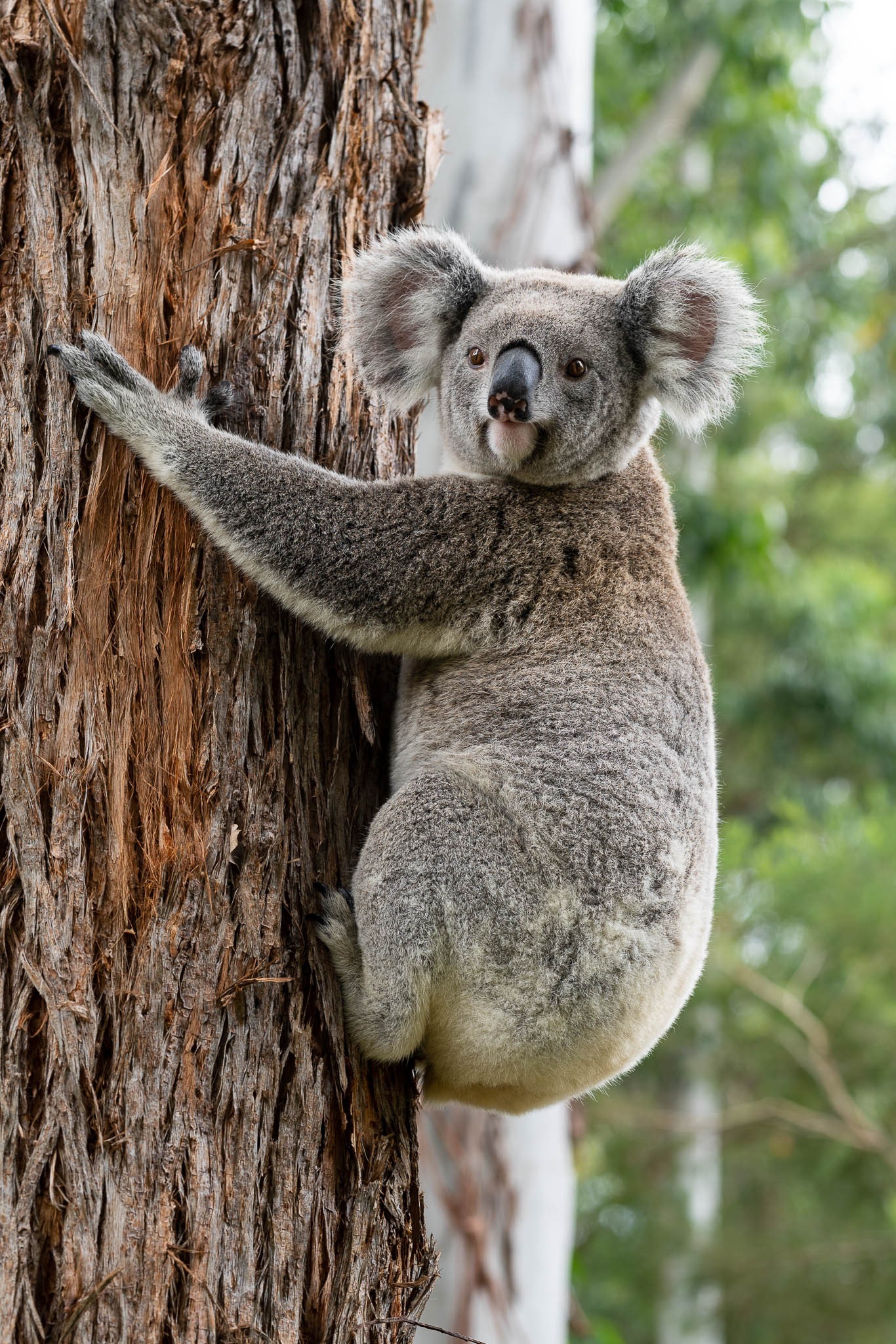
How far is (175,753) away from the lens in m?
2.32

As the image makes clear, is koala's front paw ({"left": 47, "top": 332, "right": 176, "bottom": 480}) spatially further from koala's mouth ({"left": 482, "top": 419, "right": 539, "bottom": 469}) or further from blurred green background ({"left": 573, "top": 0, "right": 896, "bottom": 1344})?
blurred green background ({"left": 573, "top": 0, "right": 896, "bottom": 1344})

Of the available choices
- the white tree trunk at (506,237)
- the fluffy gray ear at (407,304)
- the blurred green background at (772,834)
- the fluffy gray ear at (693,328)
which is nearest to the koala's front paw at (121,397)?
the fluffy gray ear at (407,304)

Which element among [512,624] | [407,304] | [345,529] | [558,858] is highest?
[407,304]

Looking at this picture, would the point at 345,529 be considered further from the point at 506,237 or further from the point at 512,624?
the point at 506,237

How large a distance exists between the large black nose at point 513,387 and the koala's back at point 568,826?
1.05ft

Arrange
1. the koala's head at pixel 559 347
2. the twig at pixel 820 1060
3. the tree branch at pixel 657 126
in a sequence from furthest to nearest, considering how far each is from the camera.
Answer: the tree branch at pixel 657 126, the twig at pixel 820 1060, the koala's head at pixel 559 347

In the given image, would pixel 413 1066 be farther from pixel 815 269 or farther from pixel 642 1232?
pixel 815 269

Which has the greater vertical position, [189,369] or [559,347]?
[559,347]

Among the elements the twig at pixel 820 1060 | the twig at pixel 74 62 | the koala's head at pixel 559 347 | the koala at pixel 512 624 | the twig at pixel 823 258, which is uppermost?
the twig at pixel 823 258

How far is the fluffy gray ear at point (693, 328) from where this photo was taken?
3.10 m

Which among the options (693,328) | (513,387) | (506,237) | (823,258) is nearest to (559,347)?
(513,387)

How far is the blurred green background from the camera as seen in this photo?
28.8 ft

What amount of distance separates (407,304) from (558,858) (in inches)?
58.7

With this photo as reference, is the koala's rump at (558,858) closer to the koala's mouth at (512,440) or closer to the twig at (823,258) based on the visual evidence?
the koala's mouth at (512,440)
